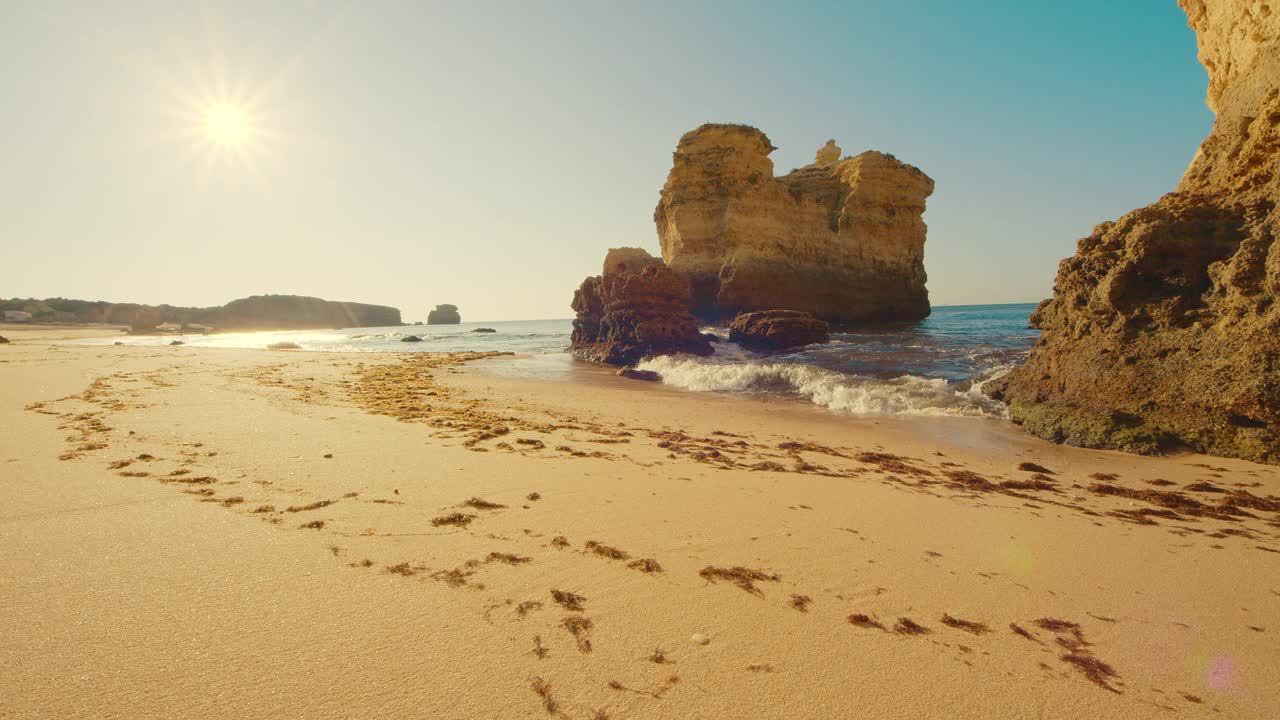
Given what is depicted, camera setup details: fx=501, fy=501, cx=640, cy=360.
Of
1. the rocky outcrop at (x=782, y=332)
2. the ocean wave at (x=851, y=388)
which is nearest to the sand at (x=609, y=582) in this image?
the ocean wave at (x=851, y=388)

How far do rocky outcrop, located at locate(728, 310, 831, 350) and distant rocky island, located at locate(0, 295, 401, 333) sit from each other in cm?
6055

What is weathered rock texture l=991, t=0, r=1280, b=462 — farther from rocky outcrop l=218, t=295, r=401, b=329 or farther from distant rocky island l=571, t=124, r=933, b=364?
rocky outcrop l=218, t=295, r=401, b=329

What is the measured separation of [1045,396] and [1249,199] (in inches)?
122

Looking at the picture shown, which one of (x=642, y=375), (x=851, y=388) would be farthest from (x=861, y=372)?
(x=642, y=375)

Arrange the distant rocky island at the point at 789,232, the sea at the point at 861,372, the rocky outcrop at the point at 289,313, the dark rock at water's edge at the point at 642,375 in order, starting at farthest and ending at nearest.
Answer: the rocky outcrop at the point at 289,313 → the distant rocky island at the point at 789,232 → the dark rock at water's edge at the point at 642,375 → the sea at the point at 861,372

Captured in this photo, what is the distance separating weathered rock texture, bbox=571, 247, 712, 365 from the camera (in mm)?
16984

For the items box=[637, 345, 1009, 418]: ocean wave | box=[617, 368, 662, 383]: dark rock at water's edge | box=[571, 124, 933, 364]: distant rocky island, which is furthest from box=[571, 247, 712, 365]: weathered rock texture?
box=[571, 124, 933, 364]: distant rocky island

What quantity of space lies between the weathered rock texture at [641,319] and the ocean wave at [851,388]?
3.49 m

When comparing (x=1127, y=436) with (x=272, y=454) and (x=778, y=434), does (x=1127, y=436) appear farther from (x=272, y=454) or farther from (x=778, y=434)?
(x=272, y=454)

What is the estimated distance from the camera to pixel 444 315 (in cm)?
11669

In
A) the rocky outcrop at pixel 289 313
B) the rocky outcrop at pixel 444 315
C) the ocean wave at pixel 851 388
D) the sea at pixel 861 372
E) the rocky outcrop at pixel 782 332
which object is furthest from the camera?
the rocky outcrop at pixel 444 315

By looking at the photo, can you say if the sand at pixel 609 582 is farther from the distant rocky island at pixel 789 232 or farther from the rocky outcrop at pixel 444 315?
the rocky outcrop at pixel 444 315

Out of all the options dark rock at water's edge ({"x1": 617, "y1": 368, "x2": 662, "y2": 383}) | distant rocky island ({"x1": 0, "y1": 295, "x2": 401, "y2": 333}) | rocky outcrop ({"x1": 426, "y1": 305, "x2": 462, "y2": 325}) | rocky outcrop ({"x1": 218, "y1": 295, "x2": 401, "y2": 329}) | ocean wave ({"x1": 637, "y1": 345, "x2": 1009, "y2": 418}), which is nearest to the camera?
ocean wave ({"x1": 637, "y1": 345, "x2": 1009, "y2": 418})

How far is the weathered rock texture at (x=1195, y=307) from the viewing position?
4.91 m
